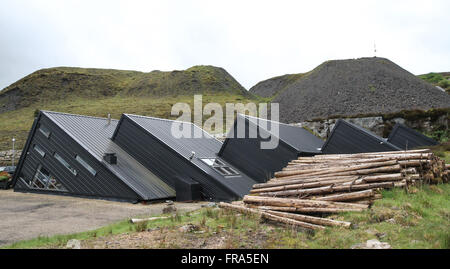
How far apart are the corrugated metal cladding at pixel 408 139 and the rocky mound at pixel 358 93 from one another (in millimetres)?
8876

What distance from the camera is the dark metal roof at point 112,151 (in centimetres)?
1876

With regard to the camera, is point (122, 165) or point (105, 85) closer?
Result: point (122, 165)

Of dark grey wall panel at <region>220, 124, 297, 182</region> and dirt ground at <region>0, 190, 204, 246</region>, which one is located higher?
dark grey wall panel at <region>220, 124, 297, 182</region>

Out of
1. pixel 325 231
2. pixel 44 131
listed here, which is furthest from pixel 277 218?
pixel 44 131

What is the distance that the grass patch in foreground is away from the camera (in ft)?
22.7

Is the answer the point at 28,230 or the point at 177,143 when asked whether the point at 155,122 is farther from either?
the point at 28,230

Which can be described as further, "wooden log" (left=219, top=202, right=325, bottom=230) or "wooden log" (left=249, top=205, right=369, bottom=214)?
"wooden log" (left=249, top=205, right=369, bottom=214)

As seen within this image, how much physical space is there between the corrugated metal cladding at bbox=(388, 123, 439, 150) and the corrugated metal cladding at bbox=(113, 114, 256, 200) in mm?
14903

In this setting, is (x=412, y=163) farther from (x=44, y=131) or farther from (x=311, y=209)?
(x=44, y=131)

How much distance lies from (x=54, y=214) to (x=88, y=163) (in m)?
5.88

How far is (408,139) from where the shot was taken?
29219 millimetres

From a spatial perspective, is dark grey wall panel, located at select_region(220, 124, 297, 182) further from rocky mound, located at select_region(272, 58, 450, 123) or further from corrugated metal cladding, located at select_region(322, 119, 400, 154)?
rocky mound, located at select_region(272, 58, 450, 123)

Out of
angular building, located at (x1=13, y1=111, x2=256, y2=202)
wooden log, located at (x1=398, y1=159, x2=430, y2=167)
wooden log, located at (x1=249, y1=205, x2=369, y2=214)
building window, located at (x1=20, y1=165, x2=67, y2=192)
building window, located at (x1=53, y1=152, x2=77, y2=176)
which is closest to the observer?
wooden log, located at (x1=249, y1=205, x2=369, y2=214)

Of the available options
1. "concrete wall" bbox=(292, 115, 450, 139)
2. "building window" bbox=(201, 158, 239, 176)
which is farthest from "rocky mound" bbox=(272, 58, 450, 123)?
"building window" bbox=(201, 158, 239, 176)
